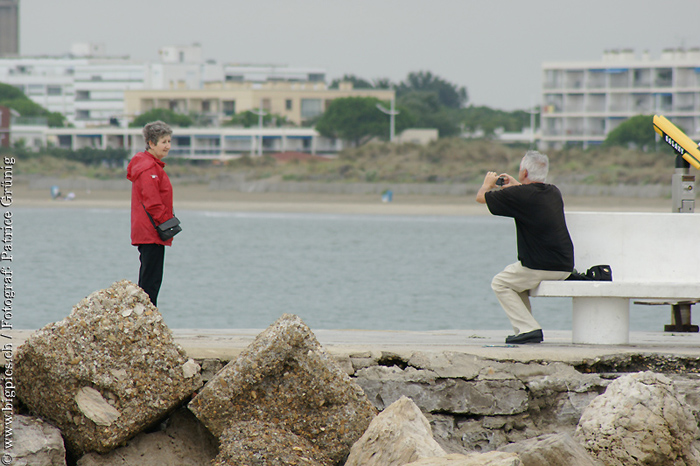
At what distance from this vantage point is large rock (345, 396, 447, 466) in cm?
502

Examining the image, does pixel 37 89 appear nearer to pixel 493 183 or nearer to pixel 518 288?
pixel 493 183

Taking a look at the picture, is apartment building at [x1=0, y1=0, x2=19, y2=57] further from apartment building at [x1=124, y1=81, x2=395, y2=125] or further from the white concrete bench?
the white concrete bench

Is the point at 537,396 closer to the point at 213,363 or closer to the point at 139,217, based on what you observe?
the point at 213,363

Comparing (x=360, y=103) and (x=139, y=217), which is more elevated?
(x=360, y=103)

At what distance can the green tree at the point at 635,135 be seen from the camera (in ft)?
258

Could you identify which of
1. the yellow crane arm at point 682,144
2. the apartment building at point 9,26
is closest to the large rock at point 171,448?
the yellow crane arm at point 682,144

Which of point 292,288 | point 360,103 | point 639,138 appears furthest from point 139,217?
point 360,103

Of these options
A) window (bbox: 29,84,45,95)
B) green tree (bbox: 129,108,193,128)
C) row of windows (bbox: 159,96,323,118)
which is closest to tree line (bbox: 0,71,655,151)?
green tree (bbox: 129,108,193,128)

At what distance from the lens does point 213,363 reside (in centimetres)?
583

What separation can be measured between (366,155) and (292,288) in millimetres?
47157

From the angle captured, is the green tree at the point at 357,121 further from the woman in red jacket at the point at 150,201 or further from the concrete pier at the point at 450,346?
the woman in red jacket at the point at 150,201

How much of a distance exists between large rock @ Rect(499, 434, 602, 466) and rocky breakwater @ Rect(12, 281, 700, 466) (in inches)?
2.5

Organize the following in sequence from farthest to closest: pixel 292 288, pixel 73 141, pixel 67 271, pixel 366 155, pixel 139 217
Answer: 1. pixel 73 141
2. pixel 366 155
3. pixel 67 271
4. pixel 292 288
5. pixel 139 217

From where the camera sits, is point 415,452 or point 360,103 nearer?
point 415,452
